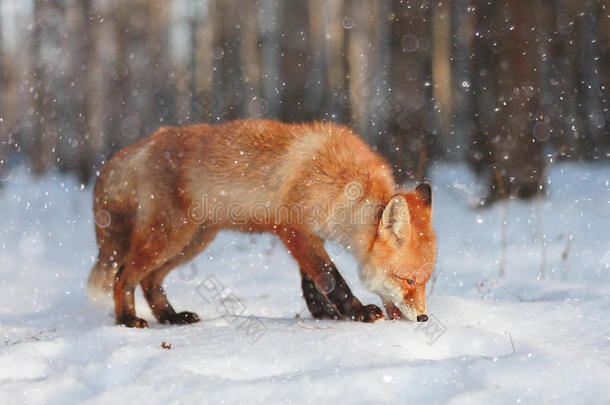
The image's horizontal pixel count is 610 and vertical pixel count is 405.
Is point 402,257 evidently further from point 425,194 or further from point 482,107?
point 482,107

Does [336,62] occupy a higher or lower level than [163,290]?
higher

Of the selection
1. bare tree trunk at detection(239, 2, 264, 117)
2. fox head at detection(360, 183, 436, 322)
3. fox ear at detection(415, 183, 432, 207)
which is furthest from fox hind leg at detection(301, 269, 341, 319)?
bare tree trunk at detection(239, 2, 264, 117)

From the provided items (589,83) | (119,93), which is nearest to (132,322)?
(589,83)

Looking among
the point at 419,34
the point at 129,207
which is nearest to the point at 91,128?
the point at 419,34

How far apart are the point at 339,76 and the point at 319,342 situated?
1162 centimetres

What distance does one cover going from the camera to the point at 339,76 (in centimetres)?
1398

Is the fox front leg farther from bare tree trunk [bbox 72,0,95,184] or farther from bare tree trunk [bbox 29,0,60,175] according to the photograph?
bare tree trunk [bbox 29,0,60,175]

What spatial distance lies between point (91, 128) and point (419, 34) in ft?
29.0

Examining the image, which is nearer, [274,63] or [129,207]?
[129,207]

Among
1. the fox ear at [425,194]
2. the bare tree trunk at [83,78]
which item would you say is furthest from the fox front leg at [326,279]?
the bare tree trunk at [83,78]

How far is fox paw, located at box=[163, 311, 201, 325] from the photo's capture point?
14.3ft

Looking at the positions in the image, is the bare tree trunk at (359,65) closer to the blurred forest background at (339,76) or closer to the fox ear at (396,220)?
the blurred forest background at (339,76)

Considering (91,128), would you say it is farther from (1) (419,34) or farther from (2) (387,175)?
(2) (387,175)

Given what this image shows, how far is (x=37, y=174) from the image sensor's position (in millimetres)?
17109
